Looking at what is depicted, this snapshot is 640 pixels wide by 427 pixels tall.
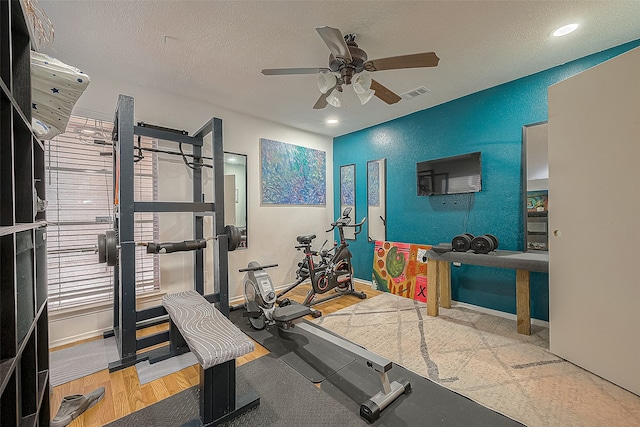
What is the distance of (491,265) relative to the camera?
2670 mm

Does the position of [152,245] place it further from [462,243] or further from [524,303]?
[524,303]

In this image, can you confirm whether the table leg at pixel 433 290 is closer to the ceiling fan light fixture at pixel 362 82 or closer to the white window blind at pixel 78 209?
the ceiling fan light fixture at pixel 362 82

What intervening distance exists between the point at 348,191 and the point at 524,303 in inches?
118

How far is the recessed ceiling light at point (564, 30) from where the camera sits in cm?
207

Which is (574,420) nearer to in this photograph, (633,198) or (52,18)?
(633,198)

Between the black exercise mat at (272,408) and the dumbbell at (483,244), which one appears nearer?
the black exercise mat at (272,408)

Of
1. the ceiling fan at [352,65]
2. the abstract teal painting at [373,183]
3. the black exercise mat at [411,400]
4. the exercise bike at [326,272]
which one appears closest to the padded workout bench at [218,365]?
the black exercise mat at [411,400]

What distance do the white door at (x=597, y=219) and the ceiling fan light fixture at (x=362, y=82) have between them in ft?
5.38

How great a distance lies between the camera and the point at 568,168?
7.04 feet

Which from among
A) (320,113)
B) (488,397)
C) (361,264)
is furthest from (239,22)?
(361,264)

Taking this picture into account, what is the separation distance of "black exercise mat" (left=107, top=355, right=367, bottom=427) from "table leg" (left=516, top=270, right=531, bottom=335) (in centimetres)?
204

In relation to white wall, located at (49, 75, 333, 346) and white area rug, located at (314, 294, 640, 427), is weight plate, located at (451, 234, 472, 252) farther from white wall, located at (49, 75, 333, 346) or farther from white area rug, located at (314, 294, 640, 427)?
white wall, located at (49, 75, 333, 346)

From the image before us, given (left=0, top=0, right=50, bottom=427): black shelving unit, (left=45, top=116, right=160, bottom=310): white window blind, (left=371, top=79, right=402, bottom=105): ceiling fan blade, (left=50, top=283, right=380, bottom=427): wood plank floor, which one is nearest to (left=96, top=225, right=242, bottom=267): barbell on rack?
(left=45, top=116, right=160, bottom=310): white window blind

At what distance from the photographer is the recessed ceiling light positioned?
2.07m
